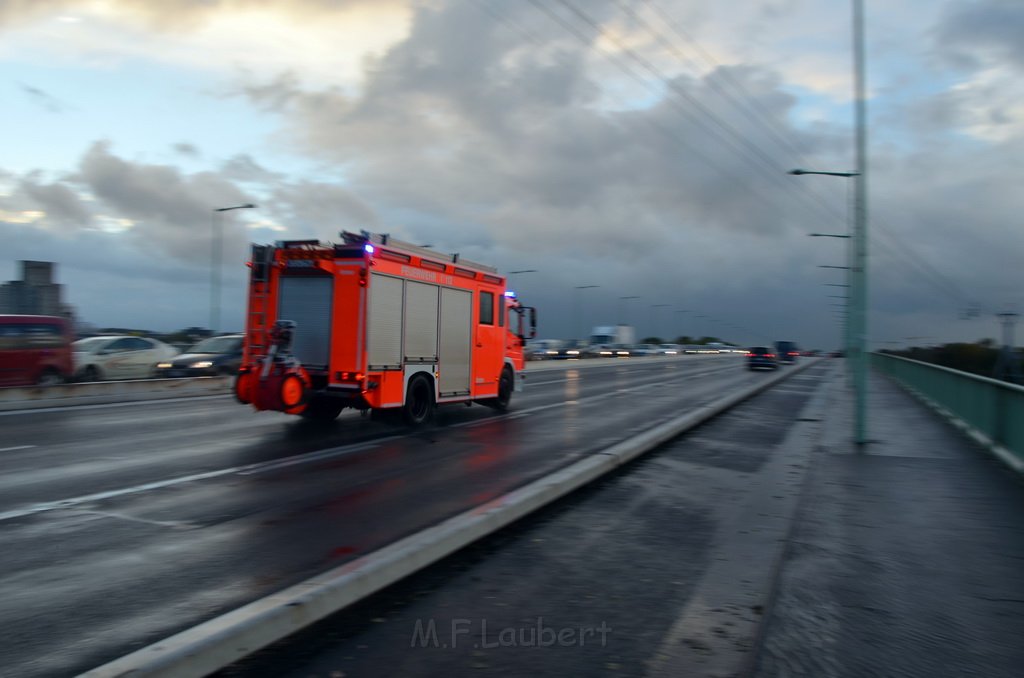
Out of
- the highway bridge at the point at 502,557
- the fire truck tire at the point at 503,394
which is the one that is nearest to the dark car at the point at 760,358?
the fire truck tire at the point at 503,394

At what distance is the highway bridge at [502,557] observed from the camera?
13.4ft

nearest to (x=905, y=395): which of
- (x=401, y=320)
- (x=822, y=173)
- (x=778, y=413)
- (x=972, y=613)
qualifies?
(x=778, y=413)

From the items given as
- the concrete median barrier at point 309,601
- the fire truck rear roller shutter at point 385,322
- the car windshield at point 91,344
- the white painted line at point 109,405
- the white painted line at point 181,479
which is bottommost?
the white painted line at point 109,405

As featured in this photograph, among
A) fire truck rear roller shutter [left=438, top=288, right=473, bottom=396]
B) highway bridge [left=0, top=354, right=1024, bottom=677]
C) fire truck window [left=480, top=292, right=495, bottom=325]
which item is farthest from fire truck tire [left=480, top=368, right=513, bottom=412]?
highway bridge [left=0, top=354, right=1024, bottom=677]

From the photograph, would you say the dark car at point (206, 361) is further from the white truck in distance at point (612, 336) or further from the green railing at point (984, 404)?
the white truck in distance at point (612, 336)

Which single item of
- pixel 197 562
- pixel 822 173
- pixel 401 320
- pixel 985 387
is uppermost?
pixel 822 173

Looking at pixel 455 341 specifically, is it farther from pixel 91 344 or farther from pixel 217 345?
pixel 91 344

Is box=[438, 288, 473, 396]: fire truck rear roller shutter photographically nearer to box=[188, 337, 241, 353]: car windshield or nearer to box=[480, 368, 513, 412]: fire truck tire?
box=[480, 368, 513, 412]: fire truck tire

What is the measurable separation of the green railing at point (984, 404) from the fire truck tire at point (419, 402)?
30.3 ft

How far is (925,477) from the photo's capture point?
991 centimetres

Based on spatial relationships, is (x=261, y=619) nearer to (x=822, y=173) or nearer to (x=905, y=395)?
(x=822, y=173)

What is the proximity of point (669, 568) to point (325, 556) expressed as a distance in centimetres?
258

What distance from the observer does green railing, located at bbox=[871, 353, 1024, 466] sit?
10.9 m

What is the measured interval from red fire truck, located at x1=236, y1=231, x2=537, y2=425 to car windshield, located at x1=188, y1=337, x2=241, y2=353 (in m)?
12.5
